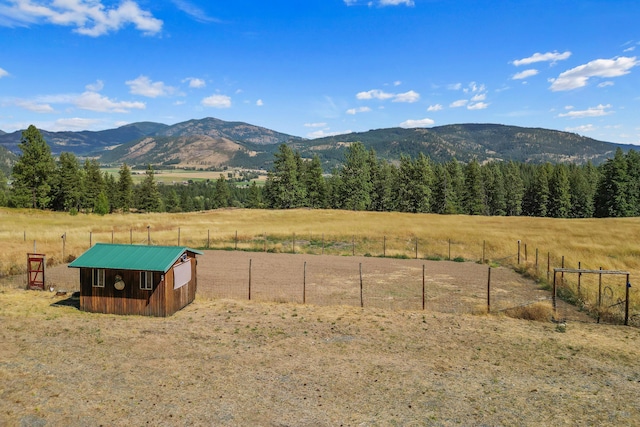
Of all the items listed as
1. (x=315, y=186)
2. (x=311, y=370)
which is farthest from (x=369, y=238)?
(x=315, y=186)

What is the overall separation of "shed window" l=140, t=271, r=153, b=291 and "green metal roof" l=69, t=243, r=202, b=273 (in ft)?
1.59

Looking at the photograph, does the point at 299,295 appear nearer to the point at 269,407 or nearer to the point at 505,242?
the point at 269,407

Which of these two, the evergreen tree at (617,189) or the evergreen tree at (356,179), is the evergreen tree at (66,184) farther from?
the evergreen tree at (617,189)

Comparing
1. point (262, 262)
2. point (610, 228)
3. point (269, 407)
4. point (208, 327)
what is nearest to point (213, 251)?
point (262, 262)

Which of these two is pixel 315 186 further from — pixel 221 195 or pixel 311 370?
pixel 311 370

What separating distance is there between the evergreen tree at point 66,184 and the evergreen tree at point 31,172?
4019 mm

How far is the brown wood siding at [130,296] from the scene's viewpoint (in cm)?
2006

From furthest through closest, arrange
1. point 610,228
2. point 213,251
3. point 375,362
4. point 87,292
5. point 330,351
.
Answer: point 610,228 < point 213,251 < point 87,292 < point 330,351 < point 375,362

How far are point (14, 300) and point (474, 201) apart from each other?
9046cm

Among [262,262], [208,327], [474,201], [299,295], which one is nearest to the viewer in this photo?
[208,327]

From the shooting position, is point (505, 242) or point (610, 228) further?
point (610, 228)

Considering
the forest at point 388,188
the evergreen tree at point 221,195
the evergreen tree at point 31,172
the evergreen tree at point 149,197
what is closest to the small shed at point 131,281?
the evergreen tree at point 31,172

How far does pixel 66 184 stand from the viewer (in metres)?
81.4

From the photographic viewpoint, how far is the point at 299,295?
24.5 metres
